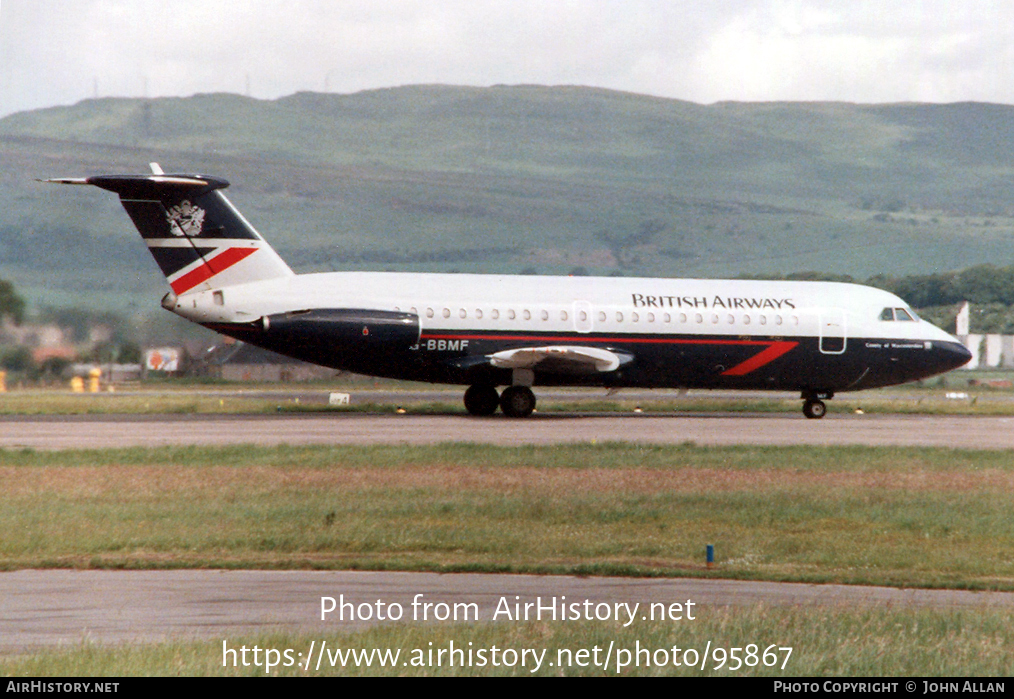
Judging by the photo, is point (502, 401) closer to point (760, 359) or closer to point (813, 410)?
point (760, 359)

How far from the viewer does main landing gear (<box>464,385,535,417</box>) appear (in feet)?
128

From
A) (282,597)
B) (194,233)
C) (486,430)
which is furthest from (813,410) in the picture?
(282,597)

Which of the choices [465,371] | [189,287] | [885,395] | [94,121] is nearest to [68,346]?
[189,287]

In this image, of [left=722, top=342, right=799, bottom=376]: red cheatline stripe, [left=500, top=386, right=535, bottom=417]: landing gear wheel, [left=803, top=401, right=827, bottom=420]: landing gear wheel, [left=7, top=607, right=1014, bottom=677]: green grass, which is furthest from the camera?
[left=803, top=401, right=827, bottom=420]: landing gear wheel

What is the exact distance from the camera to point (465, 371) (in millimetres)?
38250

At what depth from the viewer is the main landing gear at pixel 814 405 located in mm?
41812

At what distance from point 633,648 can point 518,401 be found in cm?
2851

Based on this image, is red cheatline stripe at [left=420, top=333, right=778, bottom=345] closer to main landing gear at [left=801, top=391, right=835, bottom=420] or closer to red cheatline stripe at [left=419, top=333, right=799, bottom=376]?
red cheatline stripe at [left=419, top=333, right=799, bottom=376]

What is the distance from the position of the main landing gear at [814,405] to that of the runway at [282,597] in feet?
91.0

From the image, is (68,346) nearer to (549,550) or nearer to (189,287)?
(189,287)

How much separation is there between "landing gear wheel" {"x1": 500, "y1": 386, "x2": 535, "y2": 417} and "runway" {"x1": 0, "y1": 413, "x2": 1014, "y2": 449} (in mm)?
457

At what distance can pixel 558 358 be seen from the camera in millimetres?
38031

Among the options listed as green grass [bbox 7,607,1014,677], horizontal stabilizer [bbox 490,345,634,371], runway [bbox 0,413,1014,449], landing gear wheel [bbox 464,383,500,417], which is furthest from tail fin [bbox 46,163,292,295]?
green grass [bbox 7,607,1014,677]

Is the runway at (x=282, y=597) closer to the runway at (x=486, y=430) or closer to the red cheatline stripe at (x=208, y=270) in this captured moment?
the runway at (x=486, y=430)
